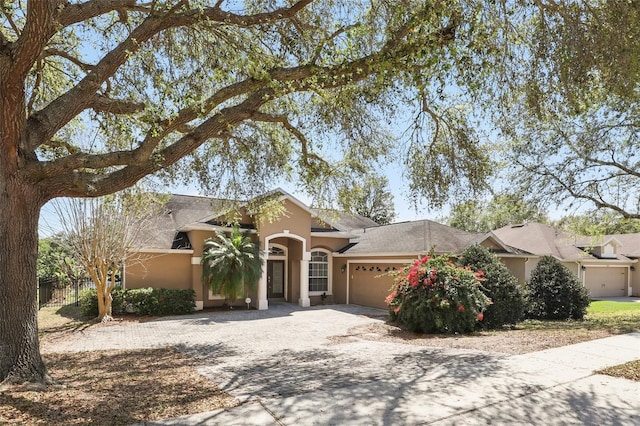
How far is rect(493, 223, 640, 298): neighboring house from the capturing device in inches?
1070

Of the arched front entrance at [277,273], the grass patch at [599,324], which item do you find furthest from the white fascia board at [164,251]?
the grass patch at [599,324]

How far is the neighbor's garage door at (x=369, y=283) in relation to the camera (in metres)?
18.2

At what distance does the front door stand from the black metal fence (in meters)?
8.52

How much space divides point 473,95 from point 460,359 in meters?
4.81

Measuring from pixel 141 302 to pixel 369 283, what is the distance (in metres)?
9.67

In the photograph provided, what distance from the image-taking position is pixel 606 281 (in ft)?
93.7

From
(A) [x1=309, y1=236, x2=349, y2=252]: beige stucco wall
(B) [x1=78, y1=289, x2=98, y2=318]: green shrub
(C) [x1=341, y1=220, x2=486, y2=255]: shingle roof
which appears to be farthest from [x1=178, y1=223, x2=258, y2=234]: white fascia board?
(C) [x1=341, y1=220, x2=486, y2=255]: shingle roof

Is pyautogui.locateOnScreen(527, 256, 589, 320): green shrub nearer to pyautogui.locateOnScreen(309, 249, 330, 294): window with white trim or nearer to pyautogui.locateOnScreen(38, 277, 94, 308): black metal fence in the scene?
pyautogui.locateOnScreen(309, 249, 330, 294): window with white trim

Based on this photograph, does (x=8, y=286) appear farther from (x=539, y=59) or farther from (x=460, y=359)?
(x=539, y=59)

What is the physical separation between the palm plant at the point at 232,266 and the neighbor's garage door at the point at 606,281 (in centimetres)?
2328

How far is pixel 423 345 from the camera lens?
9656 millimetres

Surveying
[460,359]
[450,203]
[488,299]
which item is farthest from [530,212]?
[460,359]

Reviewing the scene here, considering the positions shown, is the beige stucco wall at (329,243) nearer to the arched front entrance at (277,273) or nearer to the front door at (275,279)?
the arched front entrance at (277,273)

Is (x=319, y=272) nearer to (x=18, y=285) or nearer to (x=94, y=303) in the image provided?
(x=94, y=303)
